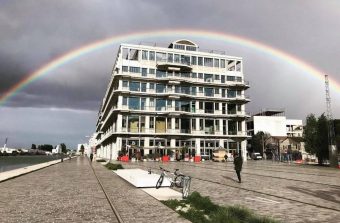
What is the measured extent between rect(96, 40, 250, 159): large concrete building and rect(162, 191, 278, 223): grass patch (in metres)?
45.5

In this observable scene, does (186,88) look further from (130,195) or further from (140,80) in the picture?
Result: (130,195)

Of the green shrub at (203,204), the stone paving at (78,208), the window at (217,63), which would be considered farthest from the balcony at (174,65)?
the green shrub at (203,204)

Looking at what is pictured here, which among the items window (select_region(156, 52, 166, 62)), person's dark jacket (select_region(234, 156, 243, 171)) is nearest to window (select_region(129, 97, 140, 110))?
window (select_region(156, 52, 166, 62))

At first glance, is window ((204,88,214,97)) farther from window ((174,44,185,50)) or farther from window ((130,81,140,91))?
window ((130,81,140,91))

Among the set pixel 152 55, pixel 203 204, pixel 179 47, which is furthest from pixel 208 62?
pixel 203 204

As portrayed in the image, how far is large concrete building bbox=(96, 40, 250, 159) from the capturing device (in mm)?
58562

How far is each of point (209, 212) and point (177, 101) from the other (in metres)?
53.2

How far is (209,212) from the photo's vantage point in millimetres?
8773

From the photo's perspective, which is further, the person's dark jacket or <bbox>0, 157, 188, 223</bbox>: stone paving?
the person's dark jacket

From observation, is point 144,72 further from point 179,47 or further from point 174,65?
point 179,47

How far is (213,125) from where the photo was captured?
6369 centimetres

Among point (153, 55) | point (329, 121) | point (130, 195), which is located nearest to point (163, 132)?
point (153, 55)

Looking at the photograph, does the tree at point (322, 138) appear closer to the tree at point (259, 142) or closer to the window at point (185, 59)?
the window at point (185, 59)

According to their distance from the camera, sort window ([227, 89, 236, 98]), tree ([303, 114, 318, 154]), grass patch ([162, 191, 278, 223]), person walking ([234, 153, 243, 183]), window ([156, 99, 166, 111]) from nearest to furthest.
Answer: grass patch ([162, 191, 278, 223])
person walking ([234, 153, 243, 183])
tree ([303, 114, 318, 154])
window ([156, 99, 166, 111])
window ([227, 89, 236, 98])
